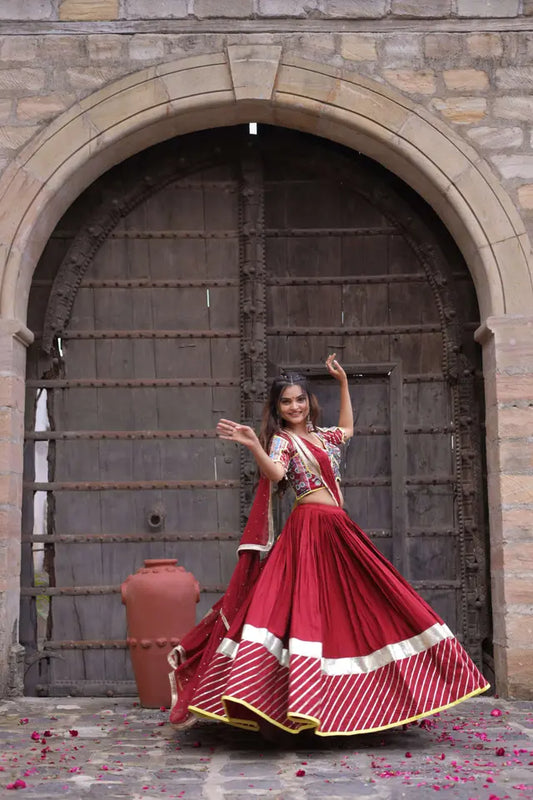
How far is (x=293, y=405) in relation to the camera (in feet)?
13.3

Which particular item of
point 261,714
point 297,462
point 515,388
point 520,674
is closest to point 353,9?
point 515,388

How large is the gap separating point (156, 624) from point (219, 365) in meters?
1.57

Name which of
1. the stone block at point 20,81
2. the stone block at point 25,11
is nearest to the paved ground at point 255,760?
the stone block at point 20,81

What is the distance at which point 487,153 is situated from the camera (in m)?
5.17

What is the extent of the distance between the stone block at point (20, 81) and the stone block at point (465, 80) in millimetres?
2154

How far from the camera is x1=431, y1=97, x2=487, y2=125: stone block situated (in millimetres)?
5191

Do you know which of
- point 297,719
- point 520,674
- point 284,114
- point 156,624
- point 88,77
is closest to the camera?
point 297,719

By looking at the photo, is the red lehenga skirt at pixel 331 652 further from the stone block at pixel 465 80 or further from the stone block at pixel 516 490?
the stone block at pixel 465 80

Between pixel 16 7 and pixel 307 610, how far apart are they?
3.64 m

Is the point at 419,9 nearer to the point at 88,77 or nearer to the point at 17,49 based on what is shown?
the point at 88,77

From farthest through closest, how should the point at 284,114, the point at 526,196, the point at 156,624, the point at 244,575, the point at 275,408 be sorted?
the point at 284,114, the point at 526,196, the point at 156,624, the point at 275,408, the point at 244,575

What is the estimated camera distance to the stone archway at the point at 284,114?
16.5 ft

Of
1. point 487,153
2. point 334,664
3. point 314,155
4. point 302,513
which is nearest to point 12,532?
point 302,513

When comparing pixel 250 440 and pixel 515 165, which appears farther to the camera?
pixel 515 165
